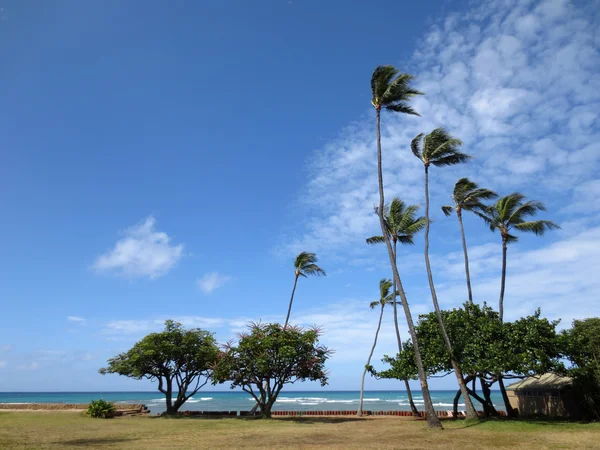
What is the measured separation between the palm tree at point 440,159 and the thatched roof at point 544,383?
505cm

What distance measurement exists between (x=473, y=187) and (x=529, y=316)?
837cm

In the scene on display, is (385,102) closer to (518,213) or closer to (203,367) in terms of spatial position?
(518,213)

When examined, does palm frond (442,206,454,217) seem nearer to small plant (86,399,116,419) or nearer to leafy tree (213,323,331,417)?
leafy tree (213,323,331,417)

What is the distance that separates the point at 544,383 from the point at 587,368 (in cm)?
561

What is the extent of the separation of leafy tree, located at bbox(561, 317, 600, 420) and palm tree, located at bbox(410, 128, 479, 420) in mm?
5335

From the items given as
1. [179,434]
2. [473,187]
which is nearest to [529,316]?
[473,187]

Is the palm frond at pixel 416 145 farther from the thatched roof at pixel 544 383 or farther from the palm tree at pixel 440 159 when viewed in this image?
the thatched roof at pixel 544 383

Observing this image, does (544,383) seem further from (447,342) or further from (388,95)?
(388,95)

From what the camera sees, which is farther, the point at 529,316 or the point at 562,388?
the point at 562,388

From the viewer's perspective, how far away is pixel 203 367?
1268 inches

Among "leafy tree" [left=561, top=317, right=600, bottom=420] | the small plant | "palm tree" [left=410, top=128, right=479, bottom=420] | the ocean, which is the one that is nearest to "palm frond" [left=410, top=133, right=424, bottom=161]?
"palm tree" [left=410, top=128, right=479, bottom=420]

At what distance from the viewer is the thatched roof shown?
2419 cm

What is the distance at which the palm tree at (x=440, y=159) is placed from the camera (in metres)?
22.4

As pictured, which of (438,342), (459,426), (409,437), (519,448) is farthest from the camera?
(438,342)
